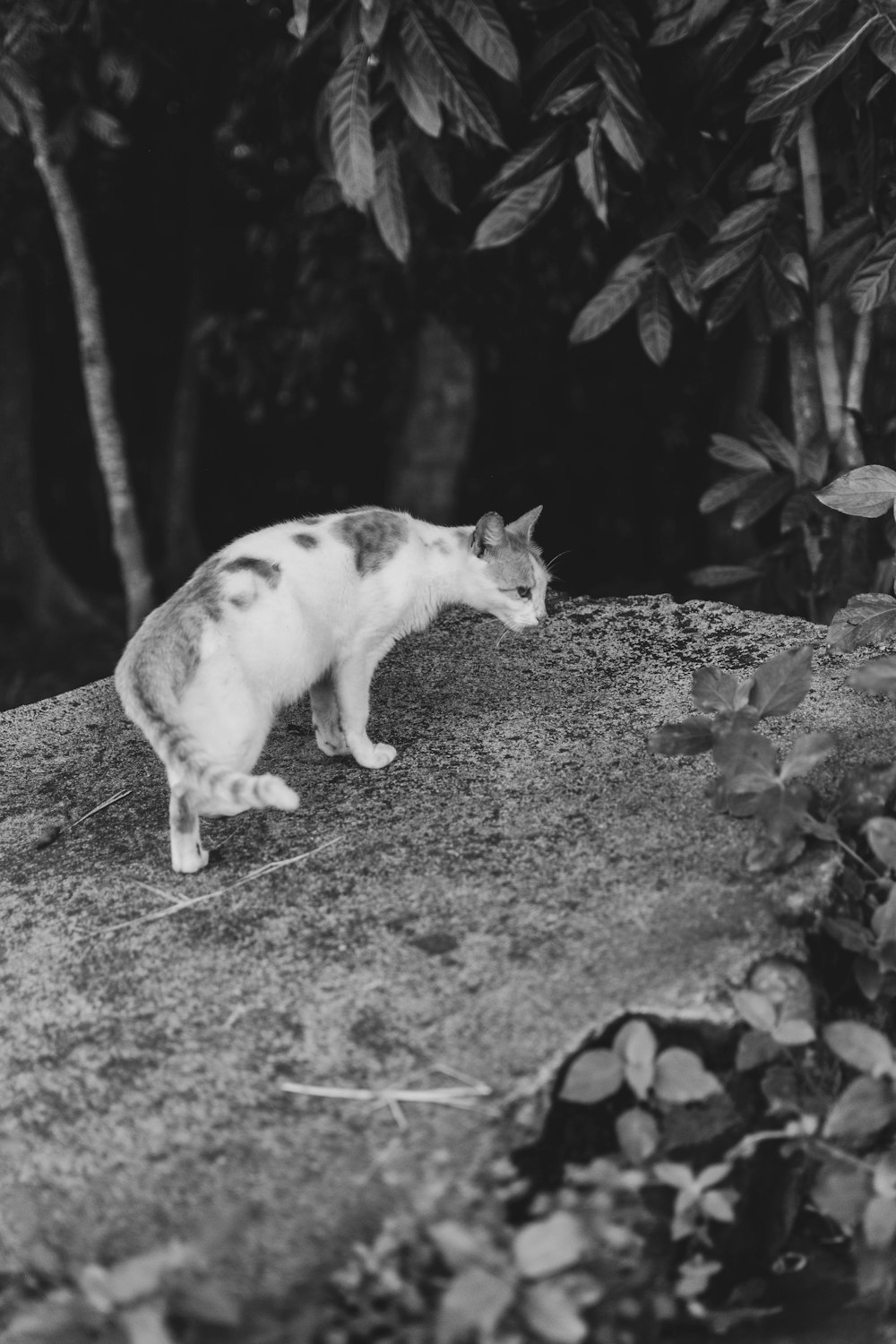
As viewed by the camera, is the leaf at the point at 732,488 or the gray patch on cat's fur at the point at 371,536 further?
the leaf at the point at 732,488

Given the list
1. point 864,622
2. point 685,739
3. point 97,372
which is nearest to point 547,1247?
point 685,739

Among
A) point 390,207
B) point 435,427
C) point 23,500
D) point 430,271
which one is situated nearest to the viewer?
point 390,207

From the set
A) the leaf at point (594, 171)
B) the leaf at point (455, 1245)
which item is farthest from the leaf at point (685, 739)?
the leaf at point (594, 171)

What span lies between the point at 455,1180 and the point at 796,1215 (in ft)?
2.20

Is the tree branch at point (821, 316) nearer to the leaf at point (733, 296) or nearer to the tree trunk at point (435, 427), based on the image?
the leaf at point (733, 296)

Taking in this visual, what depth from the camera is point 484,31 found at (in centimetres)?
342

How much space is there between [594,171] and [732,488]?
1.09 metres

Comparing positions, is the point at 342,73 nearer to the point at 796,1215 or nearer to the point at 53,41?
the point at 53,41

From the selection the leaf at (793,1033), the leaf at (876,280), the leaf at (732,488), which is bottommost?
the leaf at (732,488)

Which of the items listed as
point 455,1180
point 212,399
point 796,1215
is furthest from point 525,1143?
point 212,399

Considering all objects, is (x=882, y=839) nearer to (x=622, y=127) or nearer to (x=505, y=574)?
(x=505, y=574)

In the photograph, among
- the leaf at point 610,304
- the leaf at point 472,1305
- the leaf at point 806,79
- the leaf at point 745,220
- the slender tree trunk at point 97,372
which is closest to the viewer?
the leaf at point 472,1305

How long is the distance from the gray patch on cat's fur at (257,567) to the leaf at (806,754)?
1136mm

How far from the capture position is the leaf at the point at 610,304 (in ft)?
12.9
